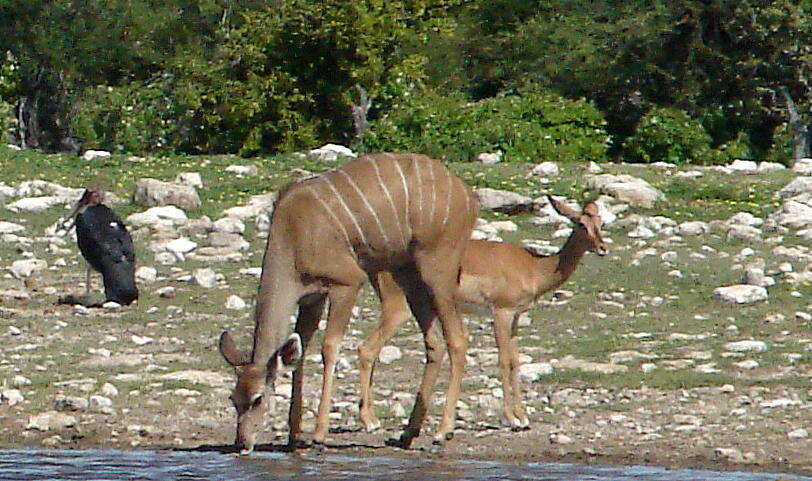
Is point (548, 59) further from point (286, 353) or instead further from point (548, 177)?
point (286, 353)

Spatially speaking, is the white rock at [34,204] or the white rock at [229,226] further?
the white rock at [34,204]

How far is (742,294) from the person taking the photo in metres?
13.7

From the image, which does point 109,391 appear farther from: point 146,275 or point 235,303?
point 146,275

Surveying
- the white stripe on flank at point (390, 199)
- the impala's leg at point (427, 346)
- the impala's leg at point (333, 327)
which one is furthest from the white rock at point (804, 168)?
the impala's leg at point (333, 327)

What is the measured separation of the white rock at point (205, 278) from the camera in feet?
49.1

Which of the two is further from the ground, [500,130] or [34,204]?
[34,204]

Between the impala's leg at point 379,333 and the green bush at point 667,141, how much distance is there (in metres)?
18.7

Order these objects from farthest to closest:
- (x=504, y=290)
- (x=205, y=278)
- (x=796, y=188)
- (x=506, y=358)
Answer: (x=796, y=188)
(x=205, y=278)
(x=504, y=290)
(x=506, y=358)

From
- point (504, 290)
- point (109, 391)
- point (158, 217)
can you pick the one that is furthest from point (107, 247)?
point (504, 290)

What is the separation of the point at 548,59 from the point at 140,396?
25.7 meters

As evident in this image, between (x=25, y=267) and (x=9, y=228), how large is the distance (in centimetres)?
201

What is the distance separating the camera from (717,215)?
60.7 feet

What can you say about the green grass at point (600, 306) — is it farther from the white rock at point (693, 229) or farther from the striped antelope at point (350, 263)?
the striped antelope at point (350, 263)

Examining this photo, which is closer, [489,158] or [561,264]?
[561,264]
